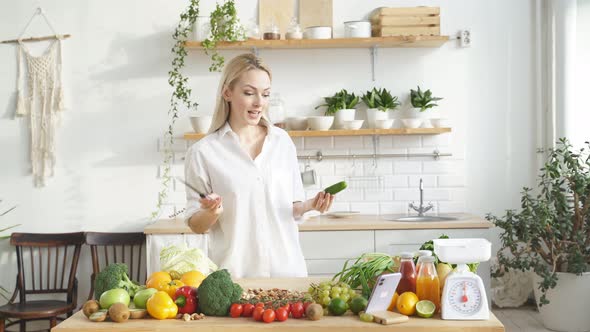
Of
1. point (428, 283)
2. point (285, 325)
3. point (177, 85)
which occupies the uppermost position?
point (177, 85)

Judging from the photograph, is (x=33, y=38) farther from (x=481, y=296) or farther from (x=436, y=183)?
(x=481, y=296)

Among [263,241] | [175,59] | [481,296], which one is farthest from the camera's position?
[175,59]

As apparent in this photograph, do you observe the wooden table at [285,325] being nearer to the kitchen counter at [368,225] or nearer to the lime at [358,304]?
the lime at [358,304]

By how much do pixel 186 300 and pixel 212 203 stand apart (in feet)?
1.55

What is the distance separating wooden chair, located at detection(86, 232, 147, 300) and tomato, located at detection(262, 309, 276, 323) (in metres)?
3.49

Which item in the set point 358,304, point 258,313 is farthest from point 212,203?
point 358,304

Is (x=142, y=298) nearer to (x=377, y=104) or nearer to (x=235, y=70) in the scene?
(x=235, y=70)

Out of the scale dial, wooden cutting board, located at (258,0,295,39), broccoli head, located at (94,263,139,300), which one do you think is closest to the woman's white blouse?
broccoli head, located at (94,263,139,300)

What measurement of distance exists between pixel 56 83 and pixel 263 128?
10.4 feet

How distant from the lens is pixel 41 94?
6.07 metres

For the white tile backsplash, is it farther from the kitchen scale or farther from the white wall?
the kitchen scale

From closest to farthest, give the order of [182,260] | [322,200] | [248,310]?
[248,310], [182,260], [322,200]

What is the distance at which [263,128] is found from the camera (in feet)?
11.3

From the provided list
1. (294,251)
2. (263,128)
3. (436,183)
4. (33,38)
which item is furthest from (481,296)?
(33,38)
